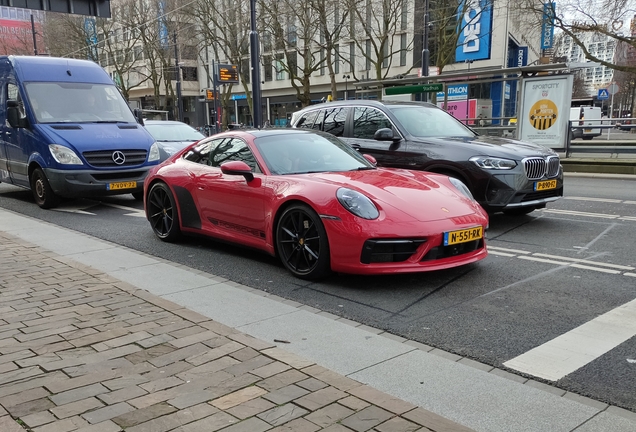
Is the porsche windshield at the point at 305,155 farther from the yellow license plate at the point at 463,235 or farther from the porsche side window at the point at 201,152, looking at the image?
the yellow license plate at the point at 463,235

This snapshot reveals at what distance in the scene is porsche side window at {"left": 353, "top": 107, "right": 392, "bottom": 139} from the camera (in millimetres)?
8336

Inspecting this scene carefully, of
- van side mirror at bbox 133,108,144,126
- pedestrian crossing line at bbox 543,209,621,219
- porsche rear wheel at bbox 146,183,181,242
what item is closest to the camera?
porsche rear wheel at bbox 146,183,181,242

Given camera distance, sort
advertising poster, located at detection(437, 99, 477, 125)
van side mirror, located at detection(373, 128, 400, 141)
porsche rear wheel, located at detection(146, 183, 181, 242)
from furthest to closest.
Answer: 1. advertising poster, located at detection(437, 99, 477, 125)
2. van side mirror, located at detection(373, 128, 400, 141)
3. porsche rear wheel, located at detection(146, 183, 181, 242)

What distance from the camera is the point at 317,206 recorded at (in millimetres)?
5004

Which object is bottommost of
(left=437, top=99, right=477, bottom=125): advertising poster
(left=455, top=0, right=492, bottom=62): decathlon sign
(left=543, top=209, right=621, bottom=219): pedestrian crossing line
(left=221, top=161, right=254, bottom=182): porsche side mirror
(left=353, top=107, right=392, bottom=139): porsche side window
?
(left=543, top=209, right=621, bottom=219): pedestrian crossing line

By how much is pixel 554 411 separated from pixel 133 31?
179ft

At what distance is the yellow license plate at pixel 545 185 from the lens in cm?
730

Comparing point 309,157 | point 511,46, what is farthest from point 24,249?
Answer: point 511,46

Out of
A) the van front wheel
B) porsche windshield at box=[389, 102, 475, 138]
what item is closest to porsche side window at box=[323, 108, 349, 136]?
porsche windshield at box=[389, 102, 475, 138]

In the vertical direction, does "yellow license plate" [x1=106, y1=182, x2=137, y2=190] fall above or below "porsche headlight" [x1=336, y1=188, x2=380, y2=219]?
below

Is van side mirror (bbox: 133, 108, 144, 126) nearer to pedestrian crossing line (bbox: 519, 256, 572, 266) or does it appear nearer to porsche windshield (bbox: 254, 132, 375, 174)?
porsche windshield (bbox: 254, 132, 375, 174)

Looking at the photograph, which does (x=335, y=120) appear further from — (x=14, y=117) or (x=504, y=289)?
(x=14, y=117)

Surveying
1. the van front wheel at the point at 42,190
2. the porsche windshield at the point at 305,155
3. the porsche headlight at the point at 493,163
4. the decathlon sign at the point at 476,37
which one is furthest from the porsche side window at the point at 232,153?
the decathlon sign at the point at 476,37

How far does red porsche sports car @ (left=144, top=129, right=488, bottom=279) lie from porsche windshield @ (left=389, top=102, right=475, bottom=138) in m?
1.85
